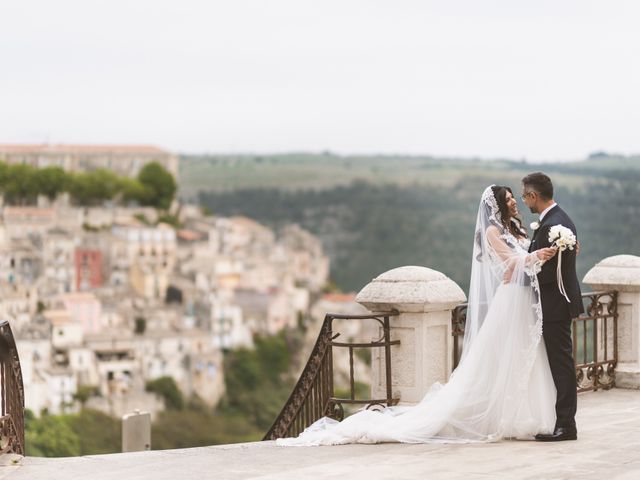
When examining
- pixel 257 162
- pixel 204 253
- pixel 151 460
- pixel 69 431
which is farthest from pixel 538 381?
pixel 257 162

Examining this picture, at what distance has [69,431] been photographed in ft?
270

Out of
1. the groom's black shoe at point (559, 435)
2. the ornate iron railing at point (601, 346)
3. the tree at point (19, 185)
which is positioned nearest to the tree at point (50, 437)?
the tree at point (19, 185)

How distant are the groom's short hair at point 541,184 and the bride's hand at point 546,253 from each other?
0.27 metres

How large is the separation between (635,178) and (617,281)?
80.5 meters

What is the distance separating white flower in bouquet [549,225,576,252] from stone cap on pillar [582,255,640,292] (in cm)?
233

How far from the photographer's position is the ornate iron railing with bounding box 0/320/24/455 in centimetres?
623

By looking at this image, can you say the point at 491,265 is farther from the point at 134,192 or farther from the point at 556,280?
the point at 134,192

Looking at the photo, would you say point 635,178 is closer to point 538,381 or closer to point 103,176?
→ point 103,176

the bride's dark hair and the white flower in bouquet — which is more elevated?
the bride's dark hair

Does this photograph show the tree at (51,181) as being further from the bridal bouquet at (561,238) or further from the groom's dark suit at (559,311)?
the bridal bouquet at (561,238)

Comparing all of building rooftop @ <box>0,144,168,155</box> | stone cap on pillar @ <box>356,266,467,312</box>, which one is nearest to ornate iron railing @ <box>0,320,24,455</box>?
stone cap on pillar @ <box>356,266,467,312</box>

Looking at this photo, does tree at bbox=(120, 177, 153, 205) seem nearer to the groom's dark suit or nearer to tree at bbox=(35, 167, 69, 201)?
tree at bbox=(35, 167, 69, 201)

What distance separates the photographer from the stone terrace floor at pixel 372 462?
552 centimetres

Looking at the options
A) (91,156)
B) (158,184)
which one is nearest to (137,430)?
(158,184)
